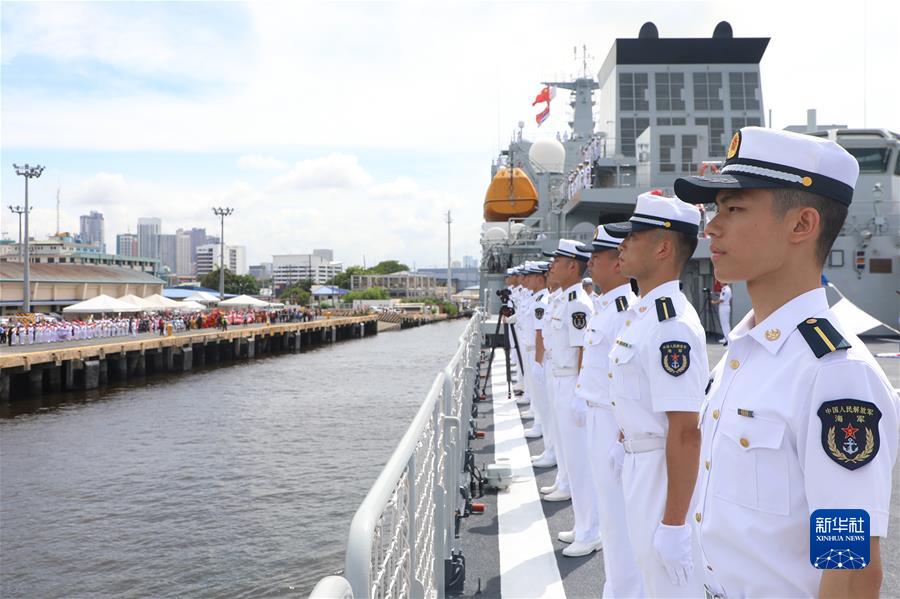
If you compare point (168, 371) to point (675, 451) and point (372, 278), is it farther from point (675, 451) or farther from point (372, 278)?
point (372, 278)

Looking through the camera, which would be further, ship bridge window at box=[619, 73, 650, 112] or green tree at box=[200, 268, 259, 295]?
green tree at box=[200, 268, 259, 295]

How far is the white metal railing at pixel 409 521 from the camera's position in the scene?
4.25 ft

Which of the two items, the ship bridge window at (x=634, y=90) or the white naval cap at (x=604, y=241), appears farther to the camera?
the ship bridge window at (x=634, y=90)

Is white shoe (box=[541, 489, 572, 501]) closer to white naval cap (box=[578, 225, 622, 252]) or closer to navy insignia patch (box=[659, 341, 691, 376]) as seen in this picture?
white naval cap (box=[578, 225, 622, 252])

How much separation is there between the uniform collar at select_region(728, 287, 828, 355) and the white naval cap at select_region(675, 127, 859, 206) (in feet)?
0.69

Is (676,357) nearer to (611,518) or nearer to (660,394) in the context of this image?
(660,394)

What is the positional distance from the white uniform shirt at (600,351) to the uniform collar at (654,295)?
0.42 meters

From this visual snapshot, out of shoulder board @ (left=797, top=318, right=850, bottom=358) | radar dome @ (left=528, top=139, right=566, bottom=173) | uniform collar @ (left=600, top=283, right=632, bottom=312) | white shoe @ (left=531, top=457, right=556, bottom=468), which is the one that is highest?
radar dome @ (left=528, top=139, right=566, bottom=173)

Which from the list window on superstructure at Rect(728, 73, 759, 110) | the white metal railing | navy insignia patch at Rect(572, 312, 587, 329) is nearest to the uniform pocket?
the white metal railing

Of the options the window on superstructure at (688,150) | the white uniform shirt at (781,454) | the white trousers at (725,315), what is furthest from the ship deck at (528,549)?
the window on superstructure at (688,150)

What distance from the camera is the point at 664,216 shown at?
2.83 metres

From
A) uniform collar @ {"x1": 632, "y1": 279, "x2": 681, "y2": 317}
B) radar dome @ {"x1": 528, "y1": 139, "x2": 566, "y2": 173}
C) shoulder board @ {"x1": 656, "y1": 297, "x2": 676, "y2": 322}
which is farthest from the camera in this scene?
radar dome @ {"x1": 528, "y1": 139, "x2": 566, "y2": 173}

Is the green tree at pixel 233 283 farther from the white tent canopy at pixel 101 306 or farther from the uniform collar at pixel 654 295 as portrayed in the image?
the uniform collar at pixel 654 295

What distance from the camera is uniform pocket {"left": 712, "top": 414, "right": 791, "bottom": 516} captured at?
1.45 meters
